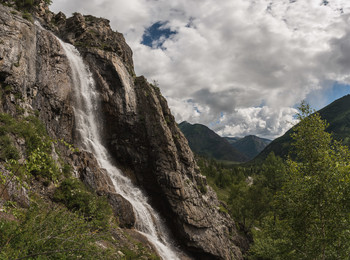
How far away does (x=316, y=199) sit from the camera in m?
13.4

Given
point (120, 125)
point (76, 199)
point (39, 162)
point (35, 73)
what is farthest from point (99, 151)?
point (39, 162)

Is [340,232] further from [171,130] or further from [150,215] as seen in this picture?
[171,130]

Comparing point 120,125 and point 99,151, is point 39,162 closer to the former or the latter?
point 99,151

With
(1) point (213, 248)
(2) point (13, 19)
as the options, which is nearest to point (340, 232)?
(1) point (213, 248)

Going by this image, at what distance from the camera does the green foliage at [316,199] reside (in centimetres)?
1249

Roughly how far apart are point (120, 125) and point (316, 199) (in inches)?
1239

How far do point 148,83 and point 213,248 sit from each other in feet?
107

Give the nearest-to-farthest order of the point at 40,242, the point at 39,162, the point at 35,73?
the point at 39,162 < the point at 40,242 < the point at 35,73

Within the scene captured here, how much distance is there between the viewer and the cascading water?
2650 centimetres

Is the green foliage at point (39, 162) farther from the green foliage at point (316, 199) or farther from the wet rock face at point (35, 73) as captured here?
the wet rock face at point (35, 73)

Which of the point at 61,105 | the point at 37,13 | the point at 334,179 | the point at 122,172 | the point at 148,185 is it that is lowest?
the point at 334,179

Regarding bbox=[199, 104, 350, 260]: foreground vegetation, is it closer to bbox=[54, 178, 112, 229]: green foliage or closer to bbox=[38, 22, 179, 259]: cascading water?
bbox=[38, 22, 179, 259]: cascading water

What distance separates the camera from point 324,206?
1325 centimetres

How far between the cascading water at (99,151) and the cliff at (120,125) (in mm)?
1308
